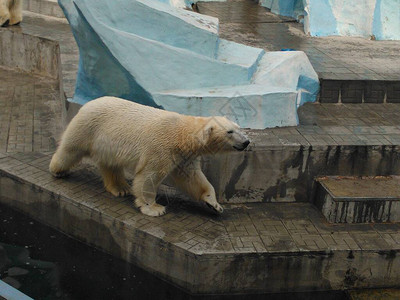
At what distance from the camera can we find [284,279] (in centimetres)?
548

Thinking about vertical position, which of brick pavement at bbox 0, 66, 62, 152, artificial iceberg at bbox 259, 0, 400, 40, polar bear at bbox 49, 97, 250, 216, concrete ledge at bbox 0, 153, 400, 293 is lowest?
concrete ledge at bbox 0, 153, 400, 293

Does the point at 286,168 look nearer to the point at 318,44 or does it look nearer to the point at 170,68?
the point at 170,68

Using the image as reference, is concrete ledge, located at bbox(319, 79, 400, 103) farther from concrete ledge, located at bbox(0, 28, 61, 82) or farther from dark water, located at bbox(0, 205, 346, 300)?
concrete ledge, located at bbox(0, 28, 61, 82)

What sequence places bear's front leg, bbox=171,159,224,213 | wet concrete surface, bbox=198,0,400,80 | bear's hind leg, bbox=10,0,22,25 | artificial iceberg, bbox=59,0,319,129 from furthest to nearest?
bear's hind leg, bbox=10,0,22,25
wet concrete surface, bbox=198,0,400,80
artificial iceberg, bbox=59,0,319,129
bear's front leg, bbox=171,159,224,213

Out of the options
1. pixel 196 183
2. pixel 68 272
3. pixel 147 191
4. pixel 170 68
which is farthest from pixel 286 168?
pixel 68 272

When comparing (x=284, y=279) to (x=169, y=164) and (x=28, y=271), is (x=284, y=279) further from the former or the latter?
(x=28, y=271)

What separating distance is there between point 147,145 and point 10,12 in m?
7.70

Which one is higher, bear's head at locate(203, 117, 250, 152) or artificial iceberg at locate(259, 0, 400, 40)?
artificial iceberg at locate(259, 0, 400, 40)

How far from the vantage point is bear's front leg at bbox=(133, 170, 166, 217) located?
18.4 ft

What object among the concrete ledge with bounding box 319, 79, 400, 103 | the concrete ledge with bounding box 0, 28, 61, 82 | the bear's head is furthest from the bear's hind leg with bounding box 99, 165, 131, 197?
the concrete ledge with bounding box 0, 28, 61, 82

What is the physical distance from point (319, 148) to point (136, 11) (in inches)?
106

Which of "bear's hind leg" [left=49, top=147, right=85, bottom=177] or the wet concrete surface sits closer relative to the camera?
"bear's hind leg" [left=49, top=147, right=85, bottom=177]

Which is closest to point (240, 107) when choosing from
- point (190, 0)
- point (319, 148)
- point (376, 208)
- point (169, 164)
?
point (319, 148)

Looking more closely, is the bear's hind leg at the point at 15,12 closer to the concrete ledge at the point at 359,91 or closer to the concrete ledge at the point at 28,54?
the concrete ledge at the point at 28,54
